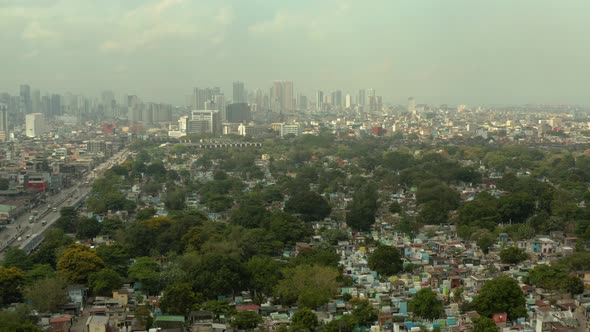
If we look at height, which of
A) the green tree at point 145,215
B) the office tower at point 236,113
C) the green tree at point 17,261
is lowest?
the green tree at point 17,261

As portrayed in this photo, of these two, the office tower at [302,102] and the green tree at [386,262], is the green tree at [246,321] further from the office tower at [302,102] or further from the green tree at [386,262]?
the office tower at [302,102]

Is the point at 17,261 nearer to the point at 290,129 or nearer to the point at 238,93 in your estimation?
the point at 290,129

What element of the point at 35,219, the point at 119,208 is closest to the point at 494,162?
the point at 119,208

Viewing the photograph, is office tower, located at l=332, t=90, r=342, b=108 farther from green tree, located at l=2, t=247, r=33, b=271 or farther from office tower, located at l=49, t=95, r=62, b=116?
green tree, located at l=2, t=247, r=33, b=271

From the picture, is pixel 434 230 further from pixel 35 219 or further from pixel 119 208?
pixel 35 219

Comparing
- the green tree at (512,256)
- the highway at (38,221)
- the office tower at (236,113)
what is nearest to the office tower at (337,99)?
the office tower at (236,113)

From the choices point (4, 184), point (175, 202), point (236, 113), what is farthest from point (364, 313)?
point (236, 113)
